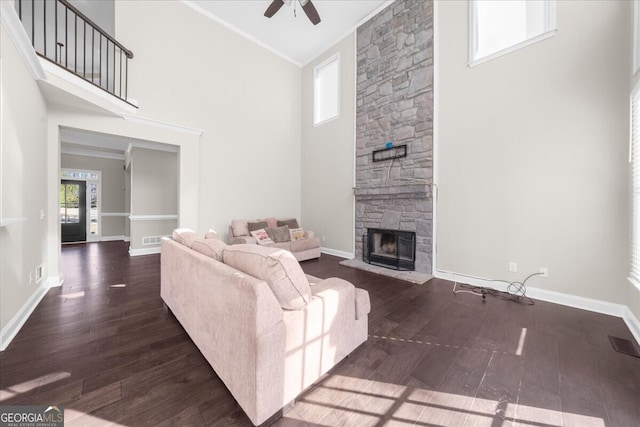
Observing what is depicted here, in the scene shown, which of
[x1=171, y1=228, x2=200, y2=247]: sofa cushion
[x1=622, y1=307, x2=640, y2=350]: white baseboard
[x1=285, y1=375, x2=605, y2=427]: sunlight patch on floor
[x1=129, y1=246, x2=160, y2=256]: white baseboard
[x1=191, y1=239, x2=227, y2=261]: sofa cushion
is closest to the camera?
[x1=285, y1=375, x2=605, y2=427]: sunlight patch on floor

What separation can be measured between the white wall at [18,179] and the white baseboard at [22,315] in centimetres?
2

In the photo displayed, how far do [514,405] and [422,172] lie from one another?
318 cm

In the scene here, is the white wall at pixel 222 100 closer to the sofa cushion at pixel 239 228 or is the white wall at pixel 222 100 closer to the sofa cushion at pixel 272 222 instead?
the sofa cushion at pixel 239 228

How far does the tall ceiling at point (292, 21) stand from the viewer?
15.0 ft

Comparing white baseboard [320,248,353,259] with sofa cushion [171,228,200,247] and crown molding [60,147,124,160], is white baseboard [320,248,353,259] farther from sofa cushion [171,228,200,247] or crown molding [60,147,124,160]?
crown molding [60,147,124,160]

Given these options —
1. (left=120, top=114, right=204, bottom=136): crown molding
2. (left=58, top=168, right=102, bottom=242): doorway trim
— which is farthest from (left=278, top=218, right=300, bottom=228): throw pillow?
(left=58, top=168, right=102, bottom=242): doorway trim

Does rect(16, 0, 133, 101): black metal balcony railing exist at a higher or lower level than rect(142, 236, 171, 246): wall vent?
higher

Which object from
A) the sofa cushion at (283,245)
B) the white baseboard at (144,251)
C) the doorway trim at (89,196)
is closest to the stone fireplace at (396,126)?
the sofa cushion at (283,245)

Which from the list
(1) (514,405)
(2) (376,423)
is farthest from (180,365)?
(1) (514,405)

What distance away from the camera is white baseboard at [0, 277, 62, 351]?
191 centimetres

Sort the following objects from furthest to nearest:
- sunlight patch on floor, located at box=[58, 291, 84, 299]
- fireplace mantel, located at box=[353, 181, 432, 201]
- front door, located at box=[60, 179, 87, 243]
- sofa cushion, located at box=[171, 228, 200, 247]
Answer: front door, located at box=[60, 179, 87, 243] < fireplace mantel, located at box=[353, 181, 432, 201] < sunlight patch on floor, located at box=[58, 291, 84, 299] < sofa cushion, located at box=[171, 228, 200, 247]

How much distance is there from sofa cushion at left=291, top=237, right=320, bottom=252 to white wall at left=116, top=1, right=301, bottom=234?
1.49 metres

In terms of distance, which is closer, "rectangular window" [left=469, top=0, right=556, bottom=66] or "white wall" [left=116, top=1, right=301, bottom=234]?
"rectangular window" [left=469, top=0, right=556, bottom=66]

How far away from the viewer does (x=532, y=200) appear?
2984 mm
